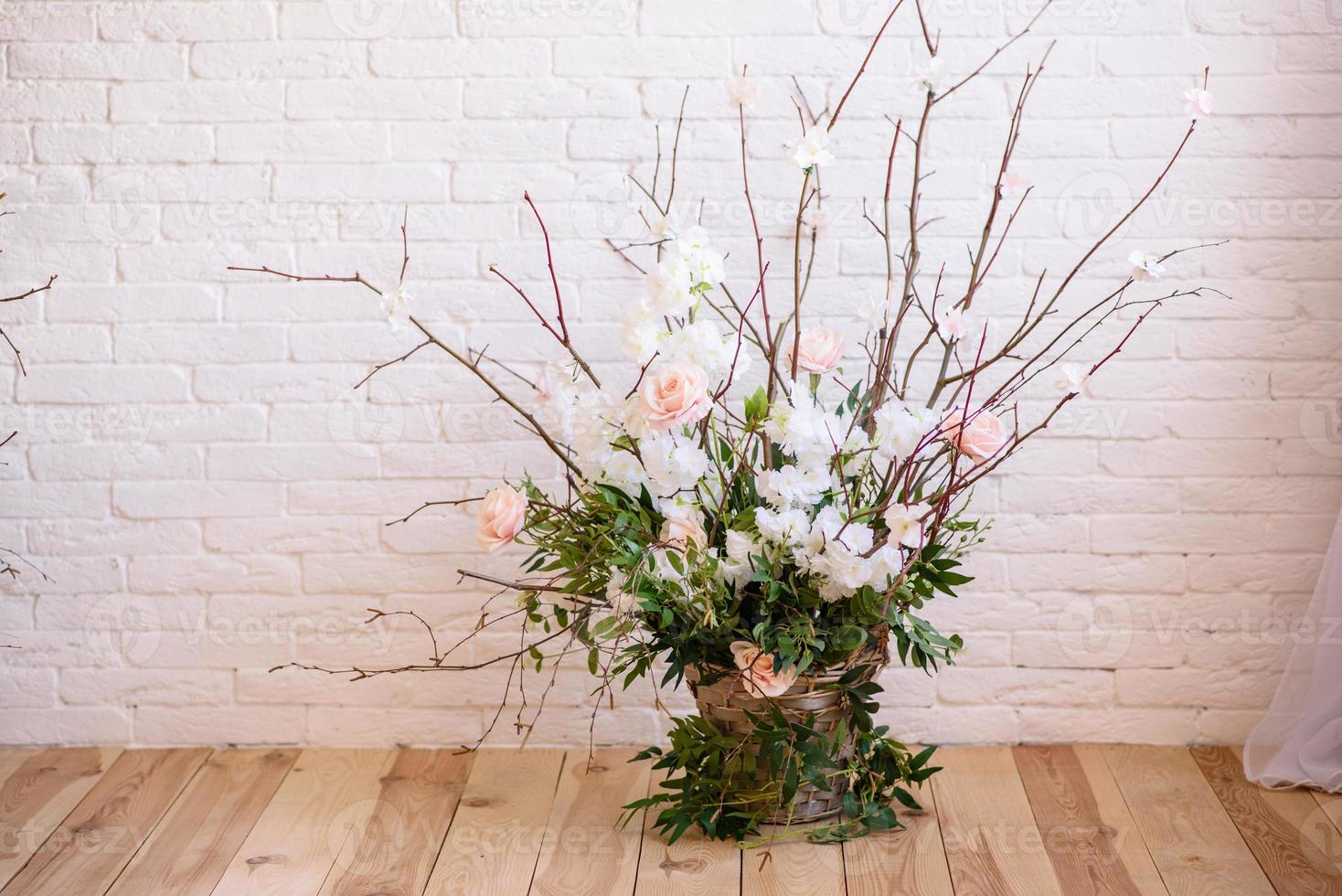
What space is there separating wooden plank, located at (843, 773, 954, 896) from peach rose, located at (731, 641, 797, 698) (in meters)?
0.27

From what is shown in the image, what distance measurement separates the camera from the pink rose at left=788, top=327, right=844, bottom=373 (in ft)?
5.37

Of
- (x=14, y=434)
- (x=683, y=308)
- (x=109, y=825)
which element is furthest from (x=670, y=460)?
(x=14, y=434)

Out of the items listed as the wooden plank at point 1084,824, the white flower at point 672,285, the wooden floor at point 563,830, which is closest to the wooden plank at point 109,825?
the wooden floor at point 563,830

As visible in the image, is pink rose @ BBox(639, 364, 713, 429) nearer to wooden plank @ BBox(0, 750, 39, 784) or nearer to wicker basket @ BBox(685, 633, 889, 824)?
wicker basket @ BBox(685, 633, 889, 824)

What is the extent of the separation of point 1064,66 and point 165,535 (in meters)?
1.63

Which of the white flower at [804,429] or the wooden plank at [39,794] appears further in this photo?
the wooden plank at [39,794]

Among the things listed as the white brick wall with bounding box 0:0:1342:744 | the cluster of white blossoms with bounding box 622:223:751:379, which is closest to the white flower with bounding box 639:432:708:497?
the cluster of white blossoms with bounding box 622:223:751:379

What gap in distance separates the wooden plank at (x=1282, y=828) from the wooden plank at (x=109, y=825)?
5.11ft

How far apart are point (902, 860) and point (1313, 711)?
710mm

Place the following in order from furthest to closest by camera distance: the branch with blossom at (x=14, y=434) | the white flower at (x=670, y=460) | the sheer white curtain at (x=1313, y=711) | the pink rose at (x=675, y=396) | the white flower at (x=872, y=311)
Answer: the branch with blossom at (x=14, y=434) → the sheer white curtain at (x=1313, y=711) → the white flower at (x=872, y=311) → the white flower at (x=670, y=460) → the pink rose at (x=675, y=396)

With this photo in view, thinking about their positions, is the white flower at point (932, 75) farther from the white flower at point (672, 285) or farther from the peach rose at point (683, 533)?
the peach rose at point (683, 533)

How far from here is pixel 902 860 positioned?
1.67 meters

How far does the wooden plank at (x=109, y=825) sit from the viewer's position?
5.40ft

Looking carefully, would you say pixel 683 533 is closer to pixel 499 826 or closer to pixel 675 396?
pixel 675 396
